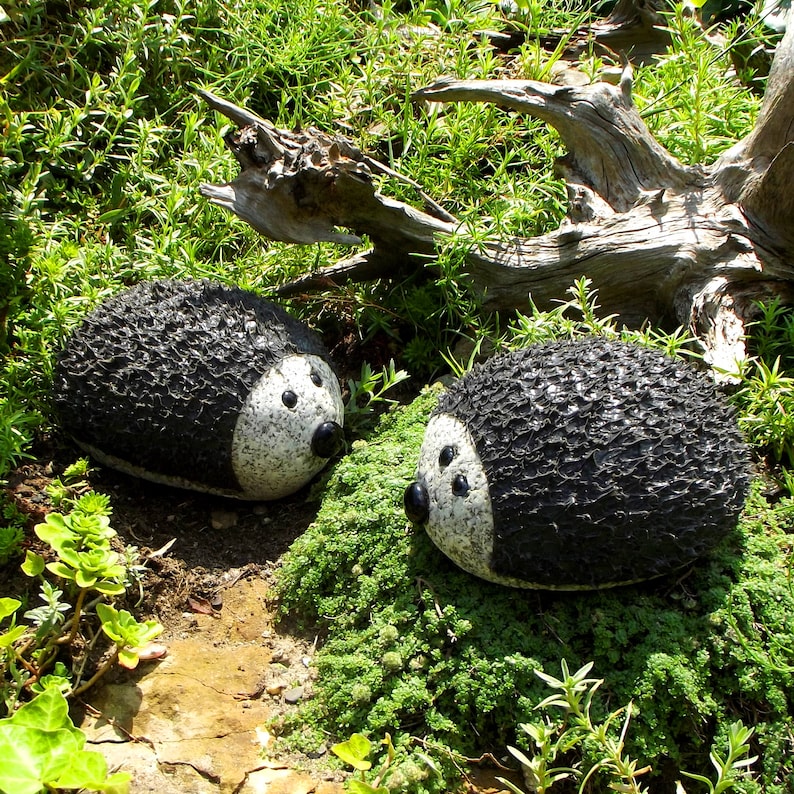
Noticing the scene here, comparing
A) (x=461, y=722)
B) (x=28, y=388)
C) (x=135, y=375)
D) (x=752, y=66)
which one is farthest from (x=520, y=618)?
(x=752, y=66)

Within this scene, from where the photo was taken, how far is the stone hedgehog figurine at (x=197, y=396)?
3.70 metres

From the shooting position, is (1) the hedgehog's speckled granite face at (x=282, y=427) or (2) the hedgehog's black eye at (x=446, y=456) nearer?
(2) the hedgehog's black eye at (x=446, y=456)

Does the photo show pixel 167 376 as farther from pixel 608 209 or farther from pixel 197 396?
pixel 608 209

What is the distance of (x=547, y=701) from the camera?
268cm

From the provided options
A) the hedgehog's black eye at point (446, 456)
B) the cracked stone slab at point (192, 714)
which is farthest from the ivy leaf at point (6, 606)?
the hedgehog's black eye at point (446, 456)

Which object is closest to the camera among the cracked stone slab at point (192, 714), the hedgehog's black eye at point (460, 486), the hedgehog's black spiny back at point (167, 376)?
the cracked stone slab at point (192, 714)

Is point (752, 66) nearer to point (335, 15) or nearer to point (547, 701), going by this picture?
point (335, 15)

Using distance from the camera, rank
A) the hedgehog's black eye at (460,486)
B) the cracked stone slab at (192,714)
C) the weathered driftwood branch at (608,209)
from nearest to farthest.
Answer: the cracked stone slab at (192,714) → the hedgehog's black eye at (460,486) → the weathered driftwood branch at (608,209)

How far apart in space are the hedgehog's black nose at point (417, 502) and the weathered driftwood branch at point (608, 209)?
5.09ft

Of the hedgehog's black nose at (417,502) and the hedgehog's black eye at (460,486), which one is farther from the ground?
the hedgehog's black eye at (460,486)

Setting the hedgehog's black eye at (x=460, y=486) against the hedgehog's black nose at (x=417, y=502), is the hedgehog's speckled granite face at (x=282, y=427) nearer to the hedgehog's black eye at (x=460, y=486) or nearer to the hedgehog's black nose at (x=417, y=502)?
the hedgehog's black nose at (x=417, y=502)

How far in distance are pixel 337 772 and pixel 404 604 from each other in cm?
64

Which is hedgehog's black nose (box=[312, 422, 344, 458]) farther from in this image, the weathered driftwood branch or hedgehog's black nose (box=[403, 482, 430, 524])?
the weathered driftwood branch

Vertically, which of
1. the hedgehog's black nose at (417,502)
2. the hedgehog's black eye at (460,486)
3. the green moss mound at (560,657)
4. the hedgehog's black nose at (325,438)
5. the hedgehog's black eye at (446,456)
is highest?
the hedgehog's black eye at (446,456)
